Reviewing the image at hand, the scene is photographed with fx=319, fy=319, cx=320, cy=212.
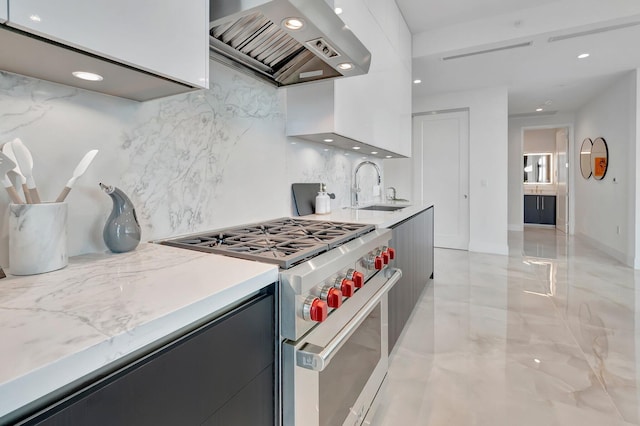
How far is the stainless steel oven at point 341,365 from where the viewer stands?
82 centimetres

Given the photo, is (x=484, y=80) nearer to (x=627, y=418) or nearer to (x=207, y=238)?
(x=627, y=418)

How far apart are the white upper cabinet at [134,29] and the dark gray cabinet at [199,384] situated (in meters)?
0.63

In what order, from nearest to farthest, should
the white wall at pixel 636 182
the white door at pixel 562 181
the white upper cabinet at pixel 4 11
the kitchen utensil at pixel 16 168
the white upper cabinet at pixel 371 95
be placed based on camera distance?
the white upper cabinet at pixel 4 11 → the kitchen utensil at pixel 16 168 → the white upper cabinet at pixel 371 95 → the white wall at pixel 636 182 → the white door at pixel 562 181

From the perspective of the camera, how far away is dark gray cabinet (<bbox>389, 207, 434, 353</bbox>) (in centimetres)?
193

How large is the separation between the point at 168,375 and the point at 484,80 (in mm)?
5288

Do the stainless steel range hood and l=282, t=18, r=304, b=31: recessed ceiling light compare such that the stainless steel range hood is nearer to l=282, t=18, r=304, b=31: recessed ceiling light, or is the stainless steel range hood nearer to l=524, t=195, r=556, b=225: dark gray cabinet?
l=282, t=18, r=304, b=31: recessed ceiling light

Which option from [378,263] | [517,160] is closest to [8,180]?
[378,263]

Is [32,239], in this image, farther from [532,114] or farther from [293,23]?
[532,114]

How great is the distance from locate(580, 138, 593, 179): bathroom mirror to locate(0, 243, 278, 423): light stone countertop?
22.7 ft

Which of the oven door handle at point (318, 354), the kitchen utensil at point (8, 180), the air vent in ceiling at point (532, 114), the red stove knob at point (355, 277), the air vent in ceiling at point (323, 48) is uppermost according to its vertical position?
the air vent in ceiling at point (532, 114)

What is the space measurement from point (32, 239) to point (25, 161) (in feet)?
0.67

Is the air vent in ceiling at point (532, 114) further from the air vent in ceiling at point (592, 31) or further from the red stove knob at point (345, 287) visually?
the red stove knob at point (345, 287)

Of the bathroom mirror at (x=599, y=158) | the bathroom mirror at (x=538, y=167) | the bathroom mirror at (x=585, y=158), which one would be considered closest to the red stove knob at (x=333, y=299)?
the bathroom mirror at (x=599, y=158)

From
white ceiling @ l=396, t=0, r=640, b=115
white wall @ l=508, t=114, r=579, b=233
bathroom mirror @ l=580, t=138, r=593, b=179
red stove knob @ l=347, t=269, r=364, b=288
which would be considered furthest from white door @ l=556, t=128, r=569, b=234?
red stove knob @ l=347, t=269, r=364, b=288
